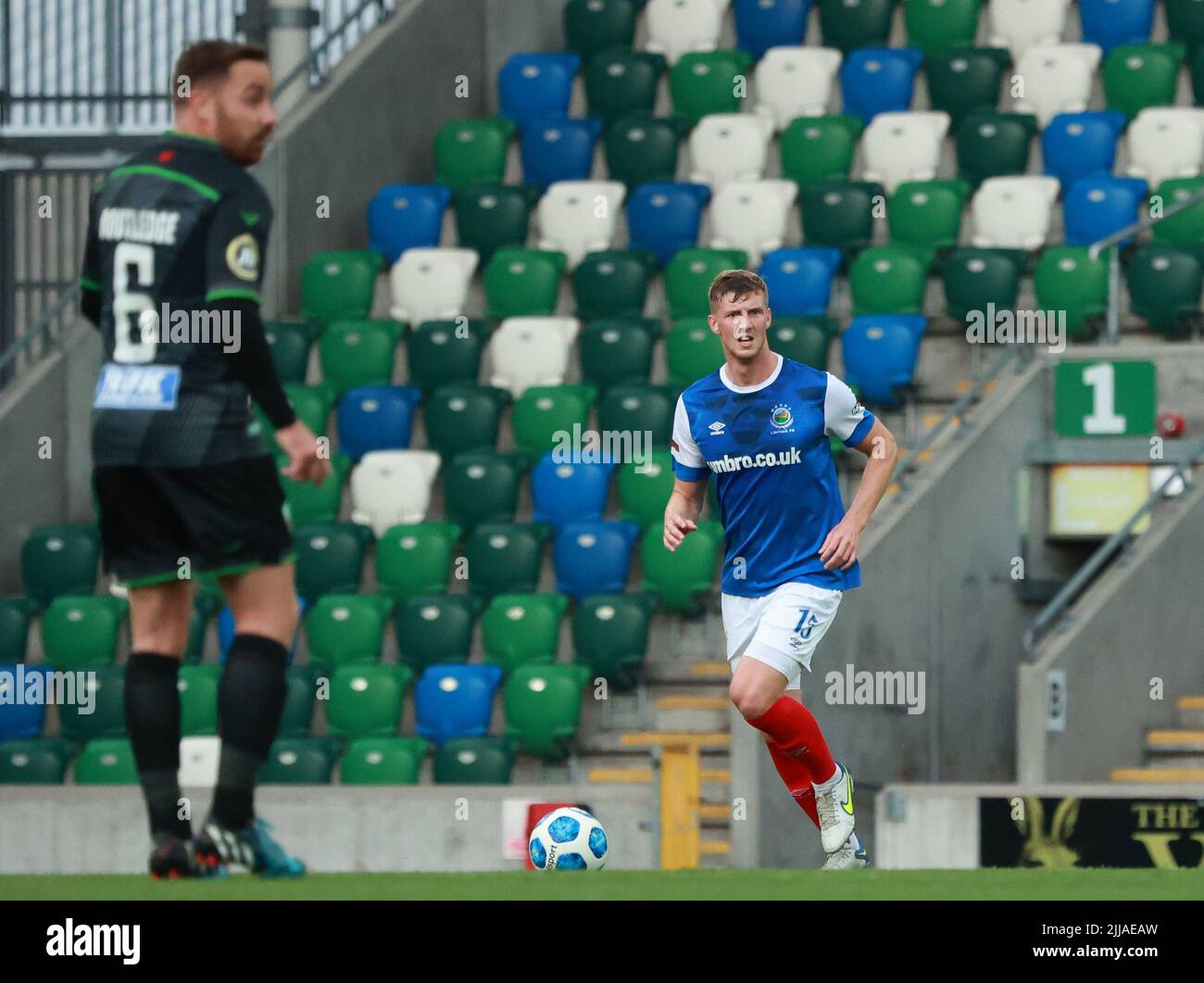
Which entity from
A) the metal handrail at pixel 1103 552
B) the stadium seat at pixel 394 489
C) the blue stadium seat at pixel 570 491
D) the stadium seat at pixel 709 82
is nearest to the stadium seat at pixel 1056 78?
the stadium seat at pixel 709 82

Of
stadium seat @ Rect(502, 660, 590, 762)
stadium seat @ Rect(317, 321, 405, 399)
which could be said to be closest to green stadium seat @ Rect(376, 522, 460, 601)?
stadium seat @ Rect(502, 660, 590, 762)

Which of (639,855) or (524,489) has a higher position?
(524,489)

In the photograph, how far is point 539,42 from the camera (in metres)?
16.7

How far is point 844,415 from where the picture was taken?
721cm

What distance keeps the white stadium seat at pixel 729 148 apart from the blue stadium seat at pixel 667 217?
0.39 meters

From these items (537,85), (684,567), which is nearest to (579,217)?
(537,85)

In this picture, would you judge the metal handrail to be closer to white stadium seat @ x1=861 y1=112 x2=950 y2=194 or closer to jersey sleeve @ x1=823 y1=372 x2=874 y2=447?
white stadium seat @ x1=861 y1=112 x2=950 y2=194

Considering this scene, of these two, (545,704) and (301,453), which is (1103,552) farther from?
(301,453)

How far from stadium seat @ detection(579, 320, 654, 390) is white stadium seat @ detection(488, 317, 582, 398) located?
0.49 feet

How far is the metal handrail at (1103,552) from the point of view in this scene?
12023mm

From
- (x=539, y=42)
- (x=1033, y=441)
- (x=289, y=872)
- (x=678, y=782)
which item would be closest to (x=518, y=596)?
(x=678, y=782)

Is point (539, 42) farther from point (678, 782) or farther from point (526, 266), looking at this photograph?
point (678, 782)

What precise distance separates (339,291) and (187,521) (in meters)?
8.85
